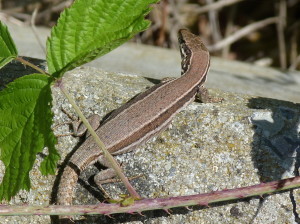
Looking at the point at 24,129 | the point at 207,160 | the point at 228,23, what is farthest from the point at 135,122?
the point at 228,23

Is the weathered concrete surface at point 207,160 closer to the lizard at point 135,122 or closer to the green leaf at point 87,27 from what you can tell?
the lizard at point 135,122

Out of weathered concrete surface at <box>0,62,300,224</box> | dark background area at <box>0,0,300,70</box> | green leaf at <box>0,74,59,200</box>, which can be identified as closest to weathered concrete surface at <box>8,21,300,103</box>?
dark background area at <box>0,0,300,70</box>

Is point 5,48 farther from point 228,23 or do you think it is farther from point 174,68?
point 228,23

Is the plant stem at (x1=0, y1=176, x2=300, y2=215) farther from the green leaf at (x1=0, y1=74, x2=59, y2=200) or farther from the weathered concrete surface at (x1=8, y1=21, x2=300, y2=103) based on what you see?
the weathered concrete surface at (x1=8, y1=21, x2=300, y2=103)

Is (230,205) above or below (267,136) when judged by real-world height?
A: below

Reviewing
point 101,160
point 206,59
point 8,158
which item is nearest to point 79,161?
point 101,160

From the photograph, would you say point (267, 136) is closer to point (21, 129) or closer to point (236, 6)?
point (21, 129)
